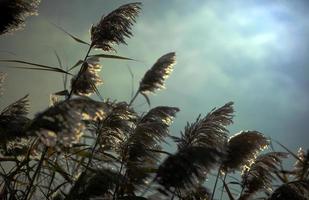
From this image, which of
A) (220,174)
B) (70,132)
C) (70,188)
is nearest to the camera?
(70,132)

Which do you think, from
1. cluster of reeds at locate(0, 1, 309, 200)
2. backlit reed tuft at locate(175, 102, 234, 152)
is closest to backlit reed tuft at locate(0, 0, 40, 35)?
cluster of reeds at locate(0, 1, 309, 200)

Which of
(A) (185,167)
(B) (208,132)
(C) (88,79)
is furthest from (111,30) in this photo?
(A) (185,167)

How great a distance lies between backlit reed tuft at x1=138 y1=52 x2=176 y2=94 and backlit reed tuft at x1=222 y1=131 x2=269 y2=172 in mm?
904

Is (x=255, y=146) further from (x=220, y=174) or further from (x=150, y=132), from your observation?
(x=150, y=132)

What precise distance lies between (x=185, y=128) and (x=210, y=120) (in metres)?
0.24

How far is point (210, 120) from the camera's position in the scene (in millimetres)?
4129

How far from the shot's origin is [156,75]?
4.63 m

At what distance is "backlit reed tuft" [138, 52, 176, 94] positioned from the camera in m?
4.62

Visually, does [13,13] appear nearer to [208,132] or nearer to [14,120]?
[14,120]

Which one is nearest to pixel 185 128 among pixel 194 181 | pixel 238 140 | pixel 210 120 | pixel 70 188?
pixel 210 120

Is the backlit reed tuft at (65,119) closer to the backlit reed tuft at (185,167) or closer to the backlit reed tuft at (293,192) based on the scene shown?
the backlit reed tuft at (185,167)

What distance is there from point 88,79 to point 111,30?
1.68 ft

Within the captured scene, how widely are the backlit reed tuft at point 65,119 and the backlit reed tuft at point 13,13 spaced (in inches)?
81.2

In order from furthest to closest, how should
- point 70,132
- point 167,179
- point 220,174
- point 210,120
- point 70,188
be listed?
point 220,174 → point 210,120 → point 70,188 → point 167,179 → point 70,132
